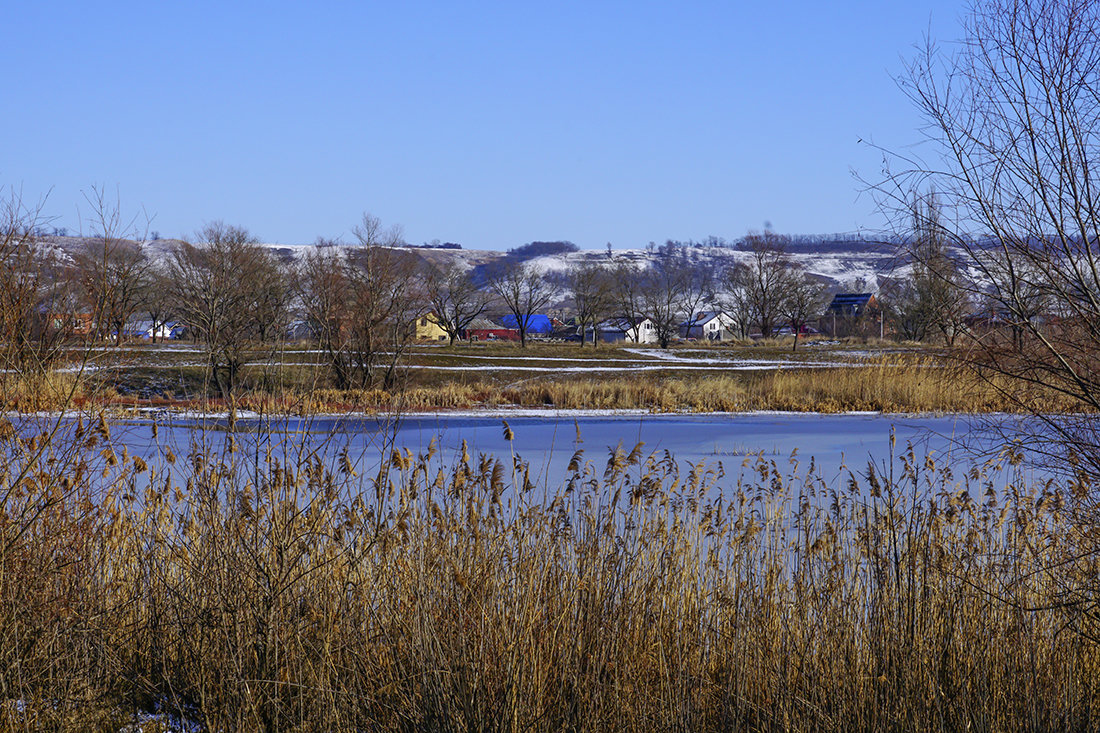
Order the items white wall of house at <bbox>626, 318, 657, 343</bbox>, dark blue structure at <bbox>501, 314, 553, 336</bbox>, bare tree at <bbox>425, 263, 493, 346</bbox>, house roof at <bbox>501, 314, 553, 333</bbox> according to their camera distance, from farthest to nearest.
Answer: house roof at <bbox>501, 314, 553, 333</bbox> < dark blue structure at <bbox>501, 314, 553, 336</bbox> < white wall of house at <bbox>626, 318, 657, 343</bbox> < bare tree at <bbox>425, 263, 493, 346</bbox>

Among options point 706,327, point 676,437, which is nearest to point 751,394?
point 676,437

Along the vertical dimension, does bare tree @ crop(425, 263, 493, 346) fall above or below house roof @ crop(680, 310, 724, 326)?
above

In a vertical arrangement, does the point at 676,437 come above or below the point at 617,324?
below

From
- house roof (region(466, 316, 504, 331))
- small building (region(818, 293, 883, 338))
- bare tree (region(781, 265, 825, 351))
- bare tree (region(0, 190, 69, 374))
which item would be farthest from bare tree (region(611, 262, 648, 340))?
bare tree (region(0, 190, 69, 374))

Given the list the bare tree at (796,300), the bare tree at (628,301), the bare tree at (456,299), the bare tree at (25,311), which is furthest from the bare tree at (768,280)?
the bare tree at (25,311)

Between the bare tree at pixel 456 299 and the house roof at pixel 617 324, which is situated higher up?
the bare tree at pixel 456 299

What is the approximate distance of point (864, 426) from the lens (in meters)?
18.2

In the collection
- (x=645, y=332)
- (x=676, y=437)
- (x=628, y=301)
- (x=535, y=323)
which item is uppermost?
(x=628, y=301)

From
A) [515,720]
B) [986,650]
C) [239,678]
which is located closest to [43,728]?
[239,678]

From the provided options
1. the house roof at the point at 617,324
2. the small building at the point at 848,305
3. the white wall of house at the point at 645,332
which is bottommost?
the white wall of house at the point at 645,332

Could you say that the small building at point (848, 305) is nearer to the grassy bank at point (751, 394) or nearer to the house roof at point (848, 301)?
the house roof at point (848, 301)

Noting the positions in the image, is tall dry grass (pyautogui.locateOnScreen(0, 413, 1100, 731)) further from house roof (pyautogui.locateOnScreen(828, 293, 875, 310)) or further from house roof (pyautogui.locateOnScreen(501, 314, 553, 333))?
house roof (pyautogui.locateOnScreen(501, 314, 553, 333))

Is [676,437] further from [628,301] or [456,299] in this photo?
[628,301]

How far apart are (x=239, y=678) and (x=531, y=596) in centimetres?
131
